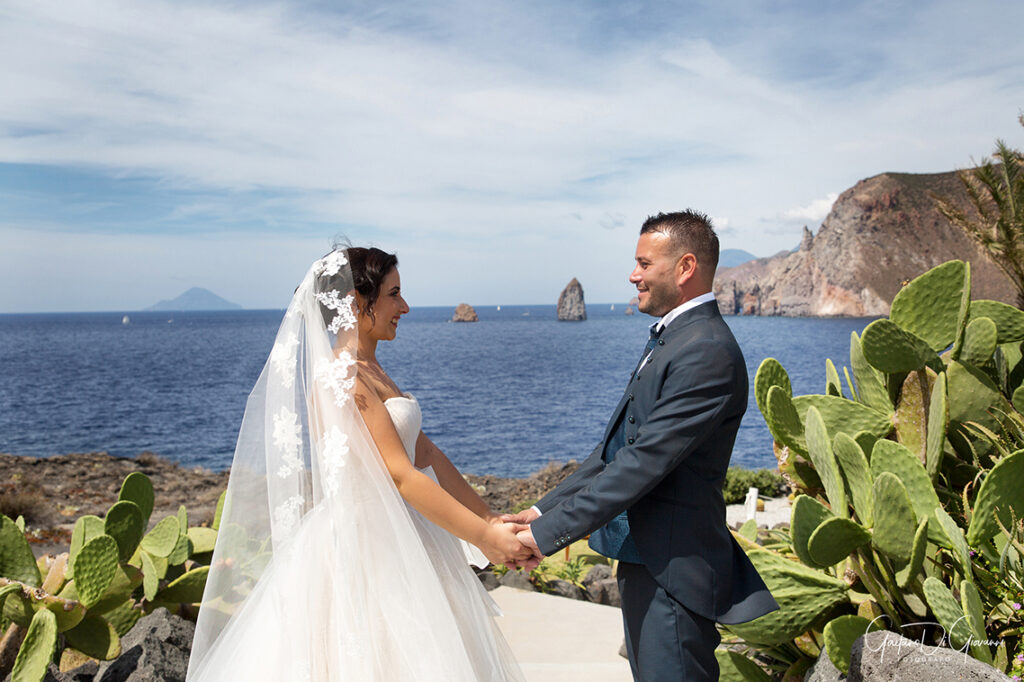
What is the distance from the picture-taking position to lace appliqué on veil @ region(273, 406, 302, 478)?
3123 mm

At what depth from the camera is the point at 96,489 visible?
16781mm

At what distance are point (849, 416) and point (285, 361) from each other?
9.80 feet

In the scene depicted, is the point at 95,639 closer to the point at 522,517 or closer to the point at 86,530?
the point at 86,530

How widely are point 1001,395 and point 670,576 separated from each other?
95.1 inches

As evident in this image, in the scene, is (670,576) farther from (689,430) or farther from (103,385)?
(103,385)

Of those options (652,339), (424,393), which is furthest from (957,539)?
(424,393)

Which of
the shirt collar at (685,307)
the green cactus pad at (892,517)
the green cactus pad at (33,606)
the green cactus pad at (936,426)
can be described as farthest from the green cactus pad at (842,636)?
the green cactus pad at (33,606)

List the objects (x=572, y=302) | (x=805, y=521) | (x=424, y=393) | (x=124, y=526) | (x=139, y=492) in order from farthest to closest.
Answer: (x=572, y=302), (x=424, y=393), (x=139, y=492), (x=124, y=526), (x=805, y=521)

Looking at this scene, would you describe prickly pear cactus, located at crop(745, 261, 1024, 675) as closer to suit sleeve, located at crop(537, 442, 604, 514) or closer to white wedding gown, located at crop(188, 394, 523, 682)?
suit sleeve, located at crop(537, 442, 604, 514)

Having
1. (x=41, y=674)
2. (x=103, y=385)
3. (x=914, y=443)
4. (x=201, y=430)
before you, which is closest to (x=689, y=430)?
(x=914, y=443)

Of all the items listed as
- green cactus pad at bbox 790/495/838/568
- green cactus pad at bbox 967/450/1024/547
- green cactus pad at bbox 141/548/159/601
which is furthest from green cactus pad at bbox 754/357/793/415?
green cactus pad at bbox 141/548/159/601

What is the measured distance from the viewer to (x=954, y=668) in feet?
9.15

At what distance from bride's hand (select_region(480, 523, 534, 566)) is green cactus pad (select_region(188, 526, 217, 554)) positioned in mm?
2799

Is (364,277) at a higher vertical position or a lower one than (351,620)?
higher
